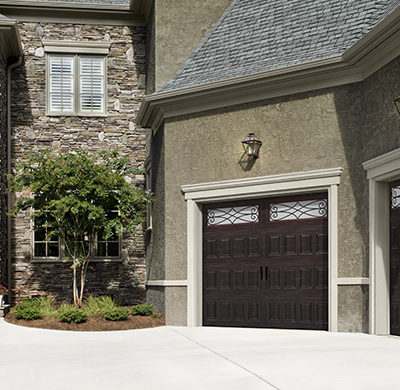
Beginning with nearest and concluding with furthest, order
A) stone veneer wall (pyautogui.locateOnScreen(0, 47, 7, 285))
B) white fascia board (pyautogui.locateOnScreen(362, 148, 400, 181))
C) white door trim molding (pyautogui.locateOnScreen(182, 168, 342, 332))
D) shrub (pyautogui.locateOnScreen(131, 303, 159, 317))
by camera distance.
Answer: white fascia board (pyautogui.locateOnScreen(362, 148, 400, 181)) → white door trim molding (pyautogui.locateOnScreen(182, 168, 342, 332)) → shrub (pyautogui.locateOnScreen(131, 303, 159, 317)) → stone veneer wall (pyautogui.locateOnScreen(0, 47, 7, 285))

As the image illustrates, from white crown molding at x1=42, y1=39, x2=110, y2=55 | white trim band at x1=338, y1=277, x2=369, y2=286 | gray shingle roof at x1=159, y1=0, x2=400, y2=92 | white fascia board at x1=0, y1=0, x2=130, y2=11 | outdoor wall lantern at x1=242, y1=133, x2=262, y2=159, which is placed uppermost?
white fascia board at x1=0, y1=0, x2=130, y2=11

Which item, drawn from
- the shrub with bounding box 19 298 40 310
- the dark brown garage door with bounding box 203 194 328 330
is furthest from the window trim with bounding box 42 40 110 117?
the dark brown garage door with bounding box 203 194 328 330

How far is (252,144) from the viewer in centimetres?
1255

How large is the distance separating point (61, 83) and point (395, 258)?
10.9m

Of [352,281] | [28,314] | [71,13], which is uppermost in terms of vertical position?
[71,13]

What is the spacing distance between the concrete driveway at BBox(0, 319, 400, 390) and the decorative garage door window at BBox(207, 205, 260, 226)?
230 cm

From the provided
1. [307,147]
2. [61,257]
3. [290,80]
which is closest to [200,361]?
[307,147]

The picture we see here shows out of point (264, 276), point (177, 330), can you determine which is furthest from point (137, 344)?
point (264, 276)

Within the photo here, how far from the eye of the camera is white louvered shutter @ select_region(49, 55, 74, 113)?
59.0ft

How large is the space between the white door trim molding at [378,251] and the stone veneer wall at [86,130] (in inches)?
316

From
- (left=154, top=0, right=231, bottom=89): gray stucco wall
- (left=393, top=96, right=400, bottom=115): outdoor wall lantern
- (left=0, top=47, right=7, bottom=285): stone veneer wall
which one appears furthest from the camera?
(left=0, top=47, right=7, bottom=285): stone veneer wall

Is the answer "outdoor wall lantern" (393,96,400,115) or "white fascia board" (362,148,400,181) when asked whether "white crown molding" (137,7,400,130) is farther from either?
"white fascia board" (362,148,400,181)

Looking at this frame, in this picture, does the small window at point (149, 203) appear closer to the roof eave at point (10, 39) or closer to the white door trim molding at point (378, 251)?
the roof eave at point (10, 39)

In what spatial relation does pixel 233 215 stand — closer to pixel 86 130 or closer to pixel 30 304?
pixel 30 304
